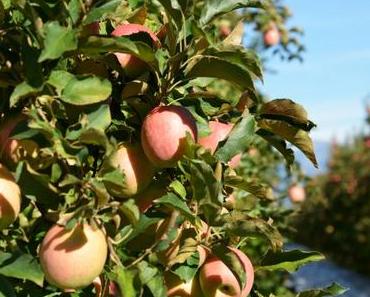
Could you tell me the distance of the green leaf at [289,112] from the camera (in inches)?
39.0

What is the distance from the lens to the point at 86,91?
856 millimetres

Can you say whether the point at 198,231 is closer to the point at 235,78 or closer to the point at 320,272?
the point at 235,78

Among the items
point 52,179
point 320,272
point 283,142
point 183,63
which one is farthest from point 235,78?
point 320,272

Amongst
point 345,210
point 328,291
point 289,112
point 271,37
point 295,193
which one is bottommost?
point 345,210

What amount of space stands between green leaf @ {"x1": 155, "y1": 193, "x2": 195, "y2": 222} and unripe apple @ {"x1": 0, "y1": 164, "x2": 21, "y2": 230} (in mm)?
177

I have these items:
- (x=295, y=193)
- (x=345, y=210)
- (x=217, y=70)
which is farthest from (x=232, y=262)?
(x=345, y=210)

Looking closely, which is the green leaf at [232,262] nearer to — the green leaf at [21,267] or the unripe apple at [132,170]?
the unripe apple at [132,170]

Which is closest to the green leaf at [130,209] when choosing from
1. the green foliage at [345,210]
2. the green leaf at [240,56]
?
the green leaf at [240,56]

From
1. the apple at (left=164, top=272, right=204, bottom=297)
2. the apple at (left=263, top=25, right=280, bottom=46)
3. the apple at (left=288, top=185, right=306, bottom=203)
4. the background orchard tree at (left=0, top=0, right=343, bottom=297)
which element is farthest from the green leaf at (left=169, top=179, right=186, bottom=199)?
the apple at (left=288, top=185, right=306, bottom=203)

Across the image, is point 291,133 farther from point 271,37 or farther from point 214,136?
point 271,37

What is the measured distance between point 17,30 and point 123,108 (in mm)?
180

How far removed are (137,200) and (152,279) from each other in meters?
0.13

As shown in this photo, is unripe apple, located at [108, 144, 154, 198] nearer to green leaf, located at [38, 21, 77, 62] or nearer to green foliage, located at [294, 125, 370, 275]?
green leaf, located at [38, 21, 77, 62]

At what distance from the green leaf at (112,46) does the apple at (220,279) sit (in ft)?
1.01
